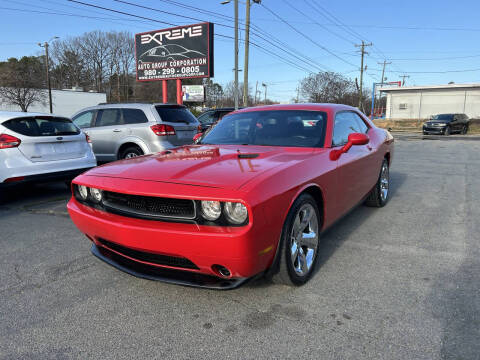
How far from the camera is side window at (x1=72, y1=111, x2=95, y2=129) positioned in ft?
28.1

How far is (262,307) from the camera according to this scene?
8.26 ft

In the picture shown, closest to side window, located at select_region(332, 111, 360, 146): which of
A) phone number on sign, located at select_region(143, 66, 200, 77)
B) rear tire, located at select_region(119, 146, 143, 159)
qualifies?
rear tire, located at select_region(119, 146, 143, 159)

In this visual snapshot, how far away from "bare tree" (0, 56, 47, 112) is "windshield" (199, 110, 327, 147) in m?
42.3

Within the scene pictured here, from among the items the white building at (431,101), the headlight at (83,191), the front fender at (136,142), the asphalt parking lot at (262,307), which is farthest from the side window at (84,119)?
the white building at (431,101)

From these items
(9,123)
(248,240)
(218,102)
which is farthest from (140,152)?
(218,102)

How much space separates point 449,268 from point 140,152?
641cm

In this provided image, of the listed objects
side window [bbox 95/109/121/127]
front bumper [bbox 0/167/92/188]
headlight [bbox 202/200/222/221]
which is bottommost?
front bumper [bbox 0/167/92/188]

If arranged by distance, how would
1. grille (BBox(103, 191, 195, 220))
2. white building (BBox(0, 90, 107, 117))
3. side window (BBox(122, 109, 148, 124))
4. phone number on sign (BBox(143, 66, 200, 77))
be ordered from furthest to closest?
white building (BBox(0, 90, 107, 117)) → phone number on sign (BBox(143, 66, 200, 77)) → side window (BBox(122, 109, 148, 124)) → grille (BBox(103, 191, 195, 220))

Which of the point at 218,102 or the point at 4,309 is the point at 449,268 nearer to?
the point at 4,309

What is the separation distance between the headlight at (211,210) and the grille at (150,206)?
0.08m

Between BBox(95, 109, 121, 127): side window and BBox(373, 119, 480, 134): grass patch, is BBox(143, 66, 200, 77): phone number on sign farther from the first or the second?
BBox(373, 119, 480, 134): grass patch

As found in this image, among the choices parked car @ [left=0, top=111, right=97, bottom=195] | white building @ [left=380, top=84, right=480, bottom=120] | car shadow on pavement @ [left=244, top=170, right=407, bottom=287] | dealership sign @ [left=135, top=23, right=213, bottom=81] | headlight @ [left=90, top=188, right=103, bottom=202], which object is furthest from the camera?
white building @ [left=380, top=84, right=480, bottom=120]

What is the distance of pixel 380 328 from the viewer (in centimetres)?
226

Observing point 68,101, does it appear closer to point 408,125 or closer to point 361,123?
point 408,125
